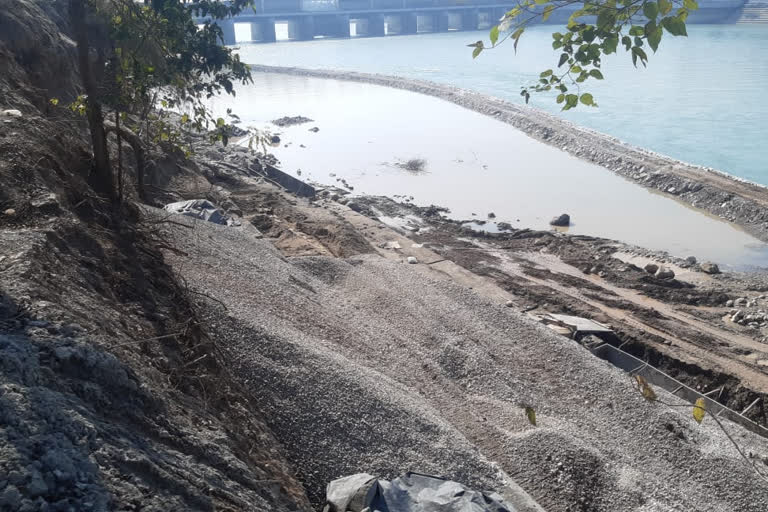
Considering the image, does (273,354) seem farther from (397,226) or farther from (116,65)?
(397,226)

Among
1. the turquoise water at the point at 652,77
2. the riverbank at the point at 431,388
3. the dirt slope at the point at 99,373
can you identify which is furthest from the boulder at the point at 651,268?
the turquoise water at the point at 652,77

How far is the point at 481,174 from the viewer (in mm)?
31469

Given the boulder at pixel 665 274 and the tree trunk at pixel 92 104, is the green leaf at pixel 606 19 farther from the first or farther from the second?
the boulder at pixel 665 274

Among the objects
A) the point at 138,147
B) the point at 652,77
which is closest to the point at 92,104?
the point at 138,147

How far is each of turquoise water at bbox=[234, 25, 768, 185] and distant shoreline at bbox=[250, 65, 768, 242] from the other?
8.79 ft

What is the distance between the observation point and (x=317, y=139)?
39.1 m

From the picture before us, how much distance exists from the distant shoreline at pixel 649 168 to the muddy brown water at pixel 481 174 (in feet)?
1.87

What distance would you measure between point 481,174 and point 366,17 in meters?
74.1

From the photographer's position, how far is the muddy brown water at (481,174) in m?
23.8

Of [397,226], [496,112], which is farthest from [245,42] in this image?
[397,226]

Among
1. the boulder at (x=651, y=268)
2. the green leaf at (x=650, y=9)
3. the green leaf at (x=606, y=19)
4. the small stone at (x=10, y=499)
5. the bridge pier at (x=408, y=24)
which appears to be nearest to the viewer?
the small stone at (x=10, y=499)

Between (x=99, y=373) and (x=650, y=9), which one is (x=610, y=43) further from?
(x=99, y=373)

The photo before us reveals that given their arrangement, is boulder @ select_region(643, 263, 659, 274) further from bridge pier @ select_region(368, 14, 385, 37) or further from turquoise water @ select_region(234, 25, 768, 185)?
bridge pier @ select_region(368, 14, 385, 37)

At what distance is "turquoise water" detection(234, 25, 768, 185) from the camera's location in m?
37.7
